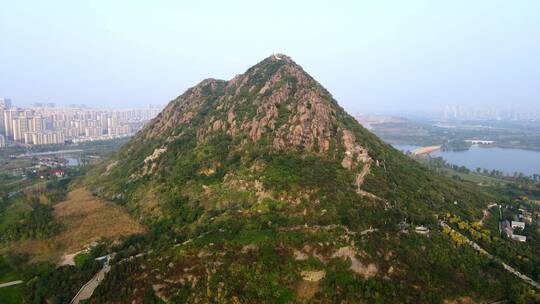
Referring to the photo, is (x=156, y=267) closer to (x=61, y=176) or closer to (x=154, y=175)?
(x=154, y=175)

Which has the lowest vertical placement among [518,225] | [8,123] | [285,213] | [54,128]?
[54,128]

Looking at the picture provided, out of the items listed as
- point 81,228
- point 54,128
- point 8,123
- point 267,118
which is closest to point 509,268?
point 267,118

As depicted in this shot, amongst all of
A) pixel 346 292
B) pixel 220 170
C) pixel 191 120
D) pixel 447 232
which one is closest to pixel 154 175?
pixel 220 170

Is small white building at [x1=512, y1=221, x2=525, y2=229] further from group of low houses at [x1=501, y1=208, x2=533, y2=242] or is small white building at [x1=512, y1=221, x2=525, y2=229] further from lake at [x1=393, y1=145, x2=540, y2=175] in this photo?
lake at [x1=393, y1=145, x2=540, y2=175]

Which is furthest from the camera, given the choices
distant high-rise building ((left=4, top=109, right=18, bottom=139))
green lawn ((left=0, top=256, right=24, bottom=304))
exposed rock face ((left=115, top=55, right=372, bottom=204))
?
distant high-rise building ((left=4, top=109, right=18, bottom=139))

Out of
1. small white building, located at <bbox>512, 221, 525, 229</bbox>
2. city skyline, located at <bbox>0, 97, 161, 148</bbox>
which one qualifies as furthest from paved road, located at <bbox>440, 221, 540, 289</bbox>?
city skyline, located at <bbox>0, 97, 161, 148</bbox>

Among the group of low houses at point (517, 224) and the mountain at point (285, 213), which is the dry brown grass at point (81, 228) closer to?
the mountain at point (285, 213)

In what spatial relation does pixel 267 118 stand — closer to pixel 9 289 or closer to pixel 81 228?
pixel 81 228
